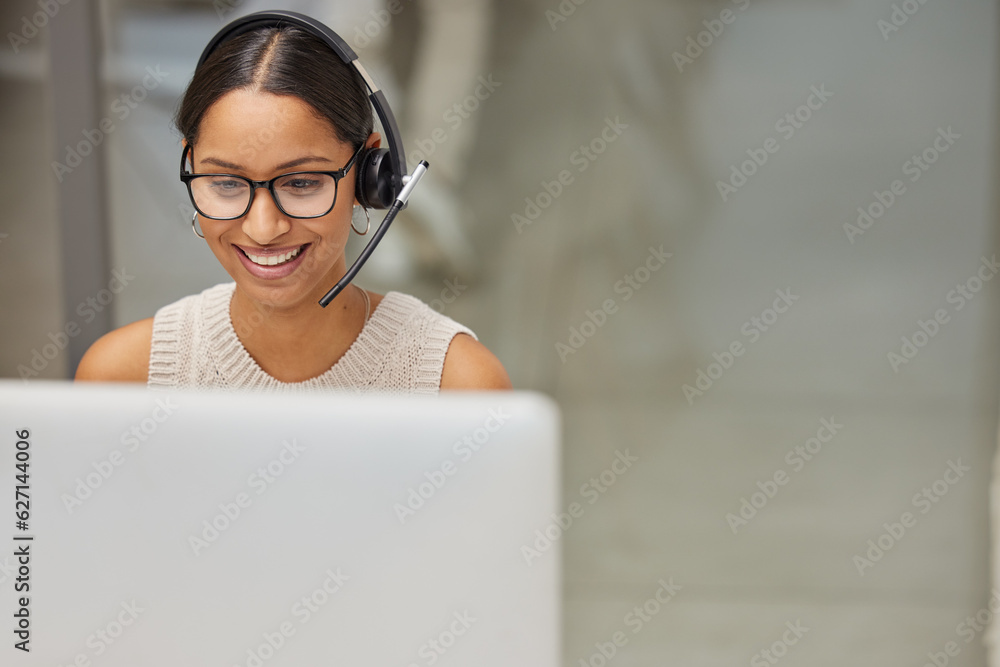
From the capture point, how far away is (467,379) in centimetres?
107

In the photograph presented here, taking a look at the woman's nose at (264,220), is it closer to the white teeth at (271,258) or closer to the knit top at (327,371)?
the white teeth at (271,258)

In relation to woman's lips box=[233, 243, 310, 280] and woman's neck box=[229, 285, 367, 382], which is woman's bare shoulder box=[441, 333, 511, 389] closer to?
woman's neck box=[229, 285, 367, 382]

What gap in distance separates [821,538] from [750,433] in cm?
42

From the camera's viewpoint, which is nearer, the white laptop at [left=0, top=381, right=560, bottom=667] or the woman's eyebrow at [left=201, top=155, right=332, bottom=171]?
the white laptop at [left=0, top=381, right=560, bottom=667]

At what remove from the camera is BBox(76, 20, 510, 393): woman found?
914 millimetres

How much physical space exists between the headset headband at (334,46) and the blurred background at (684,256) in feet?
4.50

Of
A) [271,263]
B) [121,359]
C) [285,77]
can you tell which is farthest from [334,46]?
[121,359]

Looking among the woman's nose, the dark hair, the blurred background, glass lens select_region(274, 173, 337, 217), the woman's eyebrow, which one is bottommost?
the blurred background

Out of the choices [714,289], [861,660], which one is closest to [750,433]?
[714,289]

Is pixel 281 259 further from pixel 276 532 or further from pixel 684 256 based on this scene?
pixel 684 256

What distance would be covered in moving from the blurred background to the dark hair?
138cm

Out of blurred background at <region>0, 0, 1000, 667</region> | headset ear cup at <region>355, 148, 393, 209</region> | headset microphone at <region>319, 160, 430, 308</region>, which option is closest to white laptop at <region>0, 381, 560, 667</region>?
headset microphone at <region>319, 160, 430, 308</region>

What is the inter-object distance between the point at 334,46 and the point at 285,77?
8 centimetres

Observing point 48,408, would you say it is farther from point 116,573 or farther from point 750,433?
point 750,433
